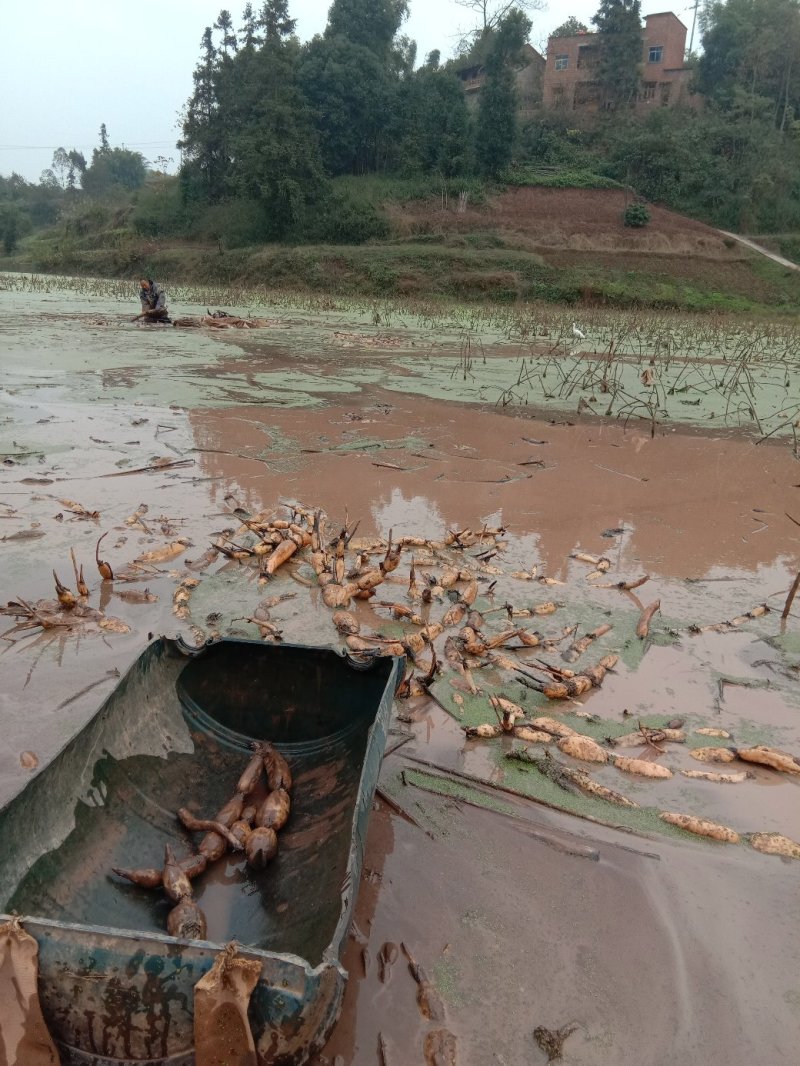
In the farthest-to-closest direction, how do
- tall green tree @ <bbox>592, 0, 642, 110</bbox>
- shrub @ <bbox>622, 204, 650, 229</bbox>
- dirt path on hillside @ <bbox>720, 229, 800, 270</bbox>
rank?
tall green tree @ <bbox>592, 0, 642, 110</bbox>
shrub @ <bbox>622, 204, 650, 229</bbox>
dirt path on hillside @ <bbox>720, 229, 800, 270</bbox>

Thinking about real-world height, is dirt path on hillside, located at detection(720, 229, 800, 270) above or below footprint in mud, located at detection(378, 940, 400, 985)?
above

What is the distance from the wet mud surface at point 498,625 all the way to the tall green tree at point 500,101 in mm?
35389

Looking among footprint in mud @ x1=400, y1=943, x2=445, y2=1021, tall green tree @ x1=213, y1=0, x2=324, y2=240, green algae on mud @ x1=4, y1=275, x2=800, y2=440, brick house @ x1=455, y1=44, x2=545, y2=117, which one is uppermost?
brick house @ x1=455, y1=44, x2=545, y2=117

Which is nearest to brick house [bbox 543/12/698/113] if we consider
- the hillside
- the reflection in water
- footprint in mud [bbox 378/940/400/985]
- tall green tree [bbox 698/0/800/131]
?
tall green tree [bbox 698/0/800/131]

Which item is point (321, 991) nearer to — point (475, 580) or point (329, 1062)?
point (329, 1062)

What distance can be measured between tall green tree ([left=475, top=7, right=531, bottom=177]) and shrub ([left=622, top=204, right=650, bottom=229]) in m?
7.95

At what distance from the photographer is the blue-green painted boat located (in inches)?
47.8

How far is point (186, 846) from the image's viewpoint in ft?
6.07

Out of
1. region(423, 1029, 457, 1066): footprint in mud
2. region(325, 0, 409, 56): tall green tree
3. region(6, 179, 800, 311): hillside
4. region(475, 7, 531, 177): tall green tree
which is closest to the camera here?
region(423, 1029, 457, 1066): footprint in mud

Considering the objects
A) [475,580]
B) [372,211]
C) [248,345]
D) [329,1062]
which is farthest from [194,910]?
[372,211]

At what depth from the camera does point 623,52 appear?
1585 inches

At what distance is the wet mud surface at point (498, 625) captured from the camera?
1.62m

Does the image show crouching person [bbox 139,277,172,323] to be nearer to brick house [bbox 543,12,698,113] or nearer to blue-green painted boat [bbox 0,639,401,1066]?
blue-green painted boat [bbox 0,639,401,1066]

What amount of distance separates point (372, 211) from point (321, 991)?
38308mm
